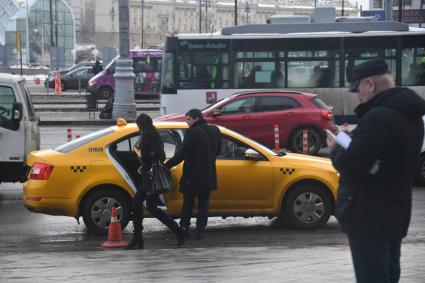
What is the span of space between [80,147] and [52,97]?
115 ft

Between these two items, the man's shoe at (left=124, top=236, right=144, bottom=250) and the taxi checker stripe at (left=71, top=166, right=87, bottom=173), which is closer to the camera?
the man's shoe at (left=124, top=236, right=144, bottom=250)

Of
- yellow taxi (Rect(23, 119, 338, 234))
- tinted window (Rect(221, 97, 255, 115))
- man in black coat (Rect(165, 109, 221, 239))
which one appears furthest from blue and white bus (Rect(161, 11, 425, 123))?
man in black coat (Rect(165, 109, 221, 239))

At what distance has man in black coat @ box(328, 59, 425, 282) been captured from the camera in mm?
4383

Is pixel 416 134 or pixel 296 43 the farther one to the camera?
pixel 296 43

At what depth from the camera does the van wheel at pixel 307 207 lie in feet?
35.8

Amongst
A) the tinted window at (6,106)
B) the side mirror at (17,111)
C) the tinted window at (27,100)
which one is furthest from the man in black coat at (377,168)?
the tinted window at (27,100)

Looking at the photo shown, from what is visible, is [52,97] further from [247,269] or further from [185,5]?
[185,5]

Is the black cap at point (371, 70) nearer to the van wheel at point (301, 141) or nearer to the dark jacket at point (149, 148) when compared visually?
the dark jacket at point (149, 148)

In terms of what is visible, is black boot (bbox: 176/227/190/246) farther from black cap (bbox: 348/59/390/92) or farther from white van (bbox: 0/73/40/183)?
black cap (bbox: 348/59/390/92)

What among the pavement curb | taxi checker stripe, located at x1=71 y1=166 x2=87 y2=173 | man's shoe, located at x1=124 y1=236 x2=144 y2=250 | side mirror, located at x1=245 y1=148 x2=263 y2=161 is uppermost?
side mirror, located at x1=245 y1=148 x2=263 y2=161

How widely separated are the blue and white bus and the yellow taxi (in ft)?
40.0

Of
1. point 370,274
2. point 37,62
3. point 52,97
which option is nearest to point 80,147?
point 370,274

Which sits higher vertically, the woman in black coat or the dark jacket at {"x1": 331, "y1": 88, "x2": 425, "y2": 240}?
the dark jacket at {"x1": 331, "y1": 88, "x2": 425, "y2": 240}

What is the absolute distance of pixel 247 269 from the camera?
304 inches
